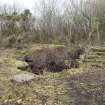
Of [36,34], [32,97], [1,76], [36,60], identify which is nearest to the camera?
[32,97]

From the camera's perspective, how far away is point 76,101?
543 cm

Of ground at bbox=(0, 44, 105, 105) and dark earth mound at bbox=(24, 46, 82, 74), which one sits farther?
dark earth mound at bbox=(24, 46, 82, 74)

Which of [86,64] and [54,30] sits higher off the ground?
[54,30]

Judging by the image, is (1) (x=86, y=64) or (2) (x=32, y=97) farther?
(1) (x=86, y=64)

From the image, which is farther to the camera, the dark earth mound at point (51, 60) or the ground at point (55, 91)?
the dark earth mound at point (51, 60)

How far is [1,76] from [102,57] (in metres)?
5.49

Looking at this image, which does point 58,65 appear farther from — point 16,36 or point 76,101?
point 16,36

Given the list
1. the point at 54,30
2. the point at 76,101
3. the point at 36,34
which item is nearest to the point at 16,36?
the point at 36,34

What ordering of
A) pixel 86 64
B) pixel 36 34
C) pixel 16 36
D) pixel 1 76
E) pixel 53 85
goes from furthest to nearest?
pixel 36 34 < pixel 16 36 < pixel 86 64 < pixel 1 76 < pixel 53 85

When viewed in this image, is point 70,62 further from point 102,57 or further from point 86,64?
point 102,57

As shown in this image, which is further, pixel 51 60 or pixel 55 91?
pixel 51 60

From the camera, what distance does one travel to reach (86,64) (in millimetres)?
10828

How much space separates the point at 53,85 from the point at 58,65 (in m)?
4.31

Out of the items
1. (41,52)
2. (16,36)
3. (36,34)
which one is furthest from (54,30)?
(41,52)
